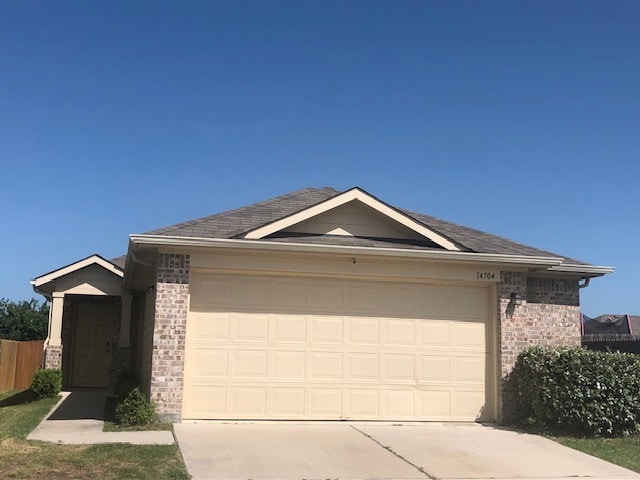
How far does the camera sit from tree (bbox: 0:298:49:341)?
93.5 ft

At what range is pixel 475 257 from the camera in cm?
1206

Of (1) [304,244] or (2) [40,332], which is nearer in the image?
(1) [304,244]

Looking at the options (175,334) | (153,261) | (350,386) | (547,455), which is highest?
(153,261)

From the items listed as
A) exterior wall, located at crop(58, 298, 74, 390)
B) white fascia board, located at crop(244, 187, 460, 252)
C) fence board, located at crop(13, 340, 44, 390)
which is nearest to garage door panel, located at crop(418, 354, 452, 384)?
white fascia board, located at crop(244, 187, 460, 252)

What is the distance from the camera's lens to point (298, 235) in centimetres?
1220

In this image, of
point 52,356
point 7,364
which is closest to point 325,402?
point 52,356

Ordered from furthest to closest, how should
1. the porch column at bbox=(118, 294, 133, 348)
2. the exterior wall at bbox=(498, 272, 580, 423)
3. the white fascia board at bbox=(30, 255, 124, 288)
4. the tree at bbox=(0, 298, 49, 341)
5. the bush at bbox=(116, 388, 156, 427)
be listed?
the tree at bbox=(0, 298, 49, 341), the porch column at bbox=(118, 294, 133, 348), the white fascia board at bbox=(30, 255, 124, 288), the exterior wall at bbox=(498, 272, 580, 423), the bush at bbox=(116, 388, 156, 427)

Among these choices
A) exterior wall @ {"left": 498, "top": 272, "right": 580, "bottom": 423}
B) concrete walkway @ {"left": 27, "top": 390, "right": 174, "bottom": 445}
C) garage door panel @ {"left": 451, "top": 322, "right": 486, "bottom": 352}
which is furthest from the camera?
garage door panel @ {"left": 451, "top": 322, "right": 486, "bottom": 352}

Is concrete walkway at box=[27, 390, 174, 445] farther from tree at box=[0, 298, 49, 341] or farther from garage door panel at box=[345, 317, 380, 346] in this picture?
tree at box=[0, 298, 49, 341]

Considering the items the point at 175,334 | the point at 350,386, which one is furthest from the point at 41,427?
the point at 350,386

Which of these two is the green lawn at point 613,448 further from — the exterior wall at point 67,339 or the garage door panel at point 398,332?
the exterior wall at point 67,339

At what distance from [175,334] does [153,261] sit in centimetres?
174

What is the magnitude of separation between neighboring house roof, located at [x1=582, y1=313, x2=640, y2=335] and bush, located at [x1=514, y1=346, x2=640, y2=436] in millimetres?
10903

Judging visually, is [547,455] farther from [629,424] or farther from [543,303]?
[543,303]
